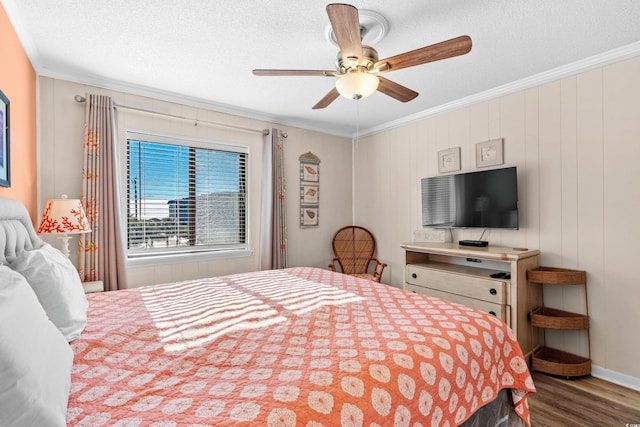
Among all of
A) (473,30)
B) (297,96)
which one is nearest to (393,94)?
(473,30)

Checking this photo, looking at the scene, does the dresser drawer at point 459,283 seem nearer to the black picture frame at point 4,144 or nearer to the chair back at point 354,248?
the chair back at point 354,248

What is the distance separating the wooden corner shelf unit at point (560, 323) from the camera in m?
2.45

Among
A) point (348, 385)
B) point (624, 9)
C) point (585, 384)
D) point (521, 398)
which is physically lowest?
point (585, 384)

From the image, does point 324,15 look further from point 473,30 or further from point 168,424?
point 168,424

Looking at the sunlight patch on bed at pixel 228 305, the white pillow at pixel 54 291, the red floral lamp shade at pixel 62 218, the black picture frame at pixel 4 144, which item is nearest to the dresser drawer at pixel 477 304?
the sunlight patch on bed at pixel 228 305

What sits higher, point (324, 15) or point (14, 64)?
point (324, 15)

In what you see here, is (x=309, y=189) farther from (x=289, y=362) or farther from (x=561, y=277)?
(x=289, y=362)

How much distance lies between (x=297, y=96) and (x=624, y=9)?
2504 millimetres

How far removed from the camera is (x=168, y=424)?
2.63ft

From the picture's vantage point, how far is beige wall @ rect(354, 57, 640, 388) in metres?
2.36

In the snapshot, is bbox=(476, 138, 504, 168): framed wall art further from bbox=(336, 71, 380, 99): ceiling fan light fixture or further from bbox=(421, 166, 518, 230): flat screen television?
bbox=(336, 71, 380, 99): ceiling fan light fixture

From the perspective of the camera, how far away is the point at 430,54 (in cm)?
177

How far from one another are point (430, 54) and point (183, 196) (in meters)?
2.82

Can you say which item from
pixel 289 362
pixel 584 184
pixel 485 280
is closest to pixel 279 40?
pixel 289 362
